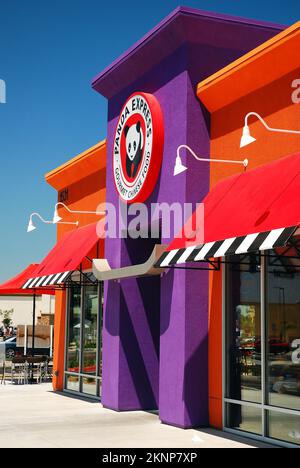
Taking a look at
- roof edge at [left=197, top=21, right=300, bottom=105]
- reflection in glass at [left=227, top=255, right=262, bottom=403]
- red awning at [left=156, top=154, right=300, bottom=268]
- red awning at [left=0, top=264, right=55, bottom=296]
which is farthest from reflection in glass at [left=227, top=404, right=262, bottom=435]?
red awning at [left=0, top=264, right=55, bottom=296]

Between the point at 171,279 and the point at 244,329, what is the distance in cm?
189

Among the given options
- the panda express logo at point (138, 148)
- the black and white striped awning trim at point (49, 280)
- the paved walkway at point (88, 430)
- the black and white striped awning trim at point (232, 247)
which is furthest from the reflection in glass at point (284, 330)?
the black and white striped awning trim at point (49, 280)

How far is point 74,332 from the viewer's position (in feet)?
61.6

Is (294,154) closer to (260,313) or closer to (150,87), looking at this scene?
(260,313)

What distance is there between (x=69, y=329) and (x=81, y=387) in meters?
1.84

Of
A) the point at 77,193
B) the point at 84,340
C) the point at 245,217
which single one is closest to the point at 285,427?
the point at 245,217

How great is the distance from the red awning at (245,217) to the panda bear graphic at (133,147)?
2.72 m

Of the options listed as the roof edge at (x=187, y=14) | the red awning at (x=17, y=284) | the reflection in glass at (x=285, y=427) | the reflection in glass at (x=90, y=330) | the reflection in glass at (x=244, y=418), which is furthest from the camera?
the red awning at (x=17, y=284)

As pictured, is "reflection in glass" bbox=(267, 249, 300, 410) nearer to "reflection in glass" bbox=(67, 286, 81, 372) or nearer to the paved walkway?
the paved walkway

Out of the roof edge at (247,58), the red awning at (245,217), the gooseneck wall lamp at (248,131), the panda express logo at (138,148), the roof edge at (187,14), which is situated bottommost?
the red awning at (245,217)

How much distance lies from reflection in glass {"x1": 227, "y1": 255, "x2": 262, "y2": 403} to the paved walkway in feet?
2.76

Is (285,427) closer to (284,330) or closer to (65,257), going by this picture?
(284,330)

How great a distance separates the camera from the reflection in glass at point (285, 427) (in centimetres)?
1016

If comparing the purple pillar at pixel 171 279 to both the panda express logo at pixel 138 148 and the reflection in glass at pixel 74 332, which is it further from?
the reflection in glass at pixel 74 332
